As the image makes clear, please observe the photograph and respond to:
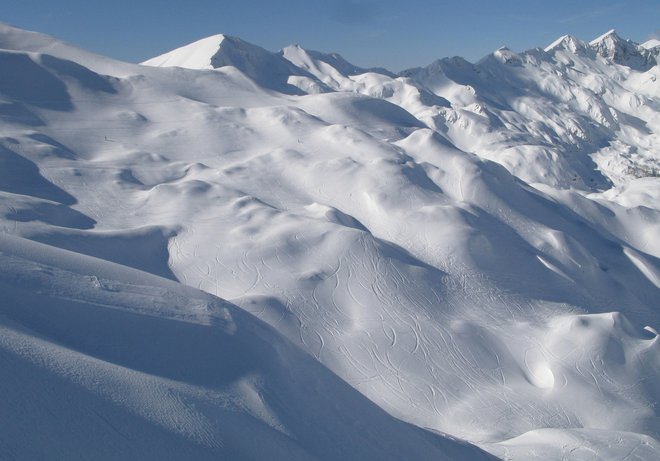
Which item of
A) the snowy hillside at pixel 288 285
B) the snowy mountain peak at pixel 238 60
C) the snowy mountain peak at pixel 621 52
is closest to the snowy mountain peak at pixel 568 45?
the snowy mountain peak at pixel 621 52

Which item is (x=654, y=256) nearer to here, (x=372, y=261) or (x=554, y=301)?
(x=554, y=301)

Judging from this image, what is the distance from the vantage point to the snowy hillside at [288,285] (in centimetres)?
816

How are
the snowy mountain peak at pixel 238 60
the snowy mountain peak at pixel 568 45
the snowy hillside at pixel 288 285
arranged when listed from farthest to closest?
the snowy mountain peak at pixel 568 45, the snowy mountain peak at pixel 238 60, the snowy hillside at pixel 288 285

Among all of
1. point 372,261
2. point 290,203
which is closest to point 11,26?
point 290,203

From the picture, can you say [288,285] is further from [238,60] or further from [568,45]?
[568,45]

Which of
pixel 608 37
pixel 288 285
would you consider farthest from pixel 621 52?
pixel 288 285

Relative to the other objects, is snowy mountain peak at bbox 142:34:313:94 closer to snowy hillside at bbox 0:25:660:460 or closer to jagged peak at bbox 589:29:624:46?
snowy hillside at bbox 0:25:660:460

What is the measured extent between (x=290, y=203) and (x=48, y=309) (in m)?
17.0

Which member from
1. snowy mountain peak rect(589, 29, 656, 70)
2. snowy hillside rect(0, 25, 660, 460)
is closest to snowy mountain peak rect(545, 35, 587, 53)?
snowy mountain peak rect(589, 29, 656, 70)

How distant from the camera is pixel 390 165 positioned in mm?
28266

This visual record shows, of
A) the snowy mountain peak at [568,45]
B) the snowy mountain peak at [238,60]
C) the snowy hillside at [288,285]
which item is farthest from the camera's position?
the snowy mountain peak at [568,45]

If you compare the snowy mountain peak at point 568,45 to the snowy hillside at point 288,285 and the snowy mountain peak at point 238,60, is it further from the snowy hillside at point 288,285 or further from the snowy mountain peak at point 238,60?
the snowy hillside at point 288,285

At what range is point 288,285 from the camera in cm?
1842

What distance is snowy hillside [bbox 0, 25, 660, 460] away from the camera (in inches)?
321
